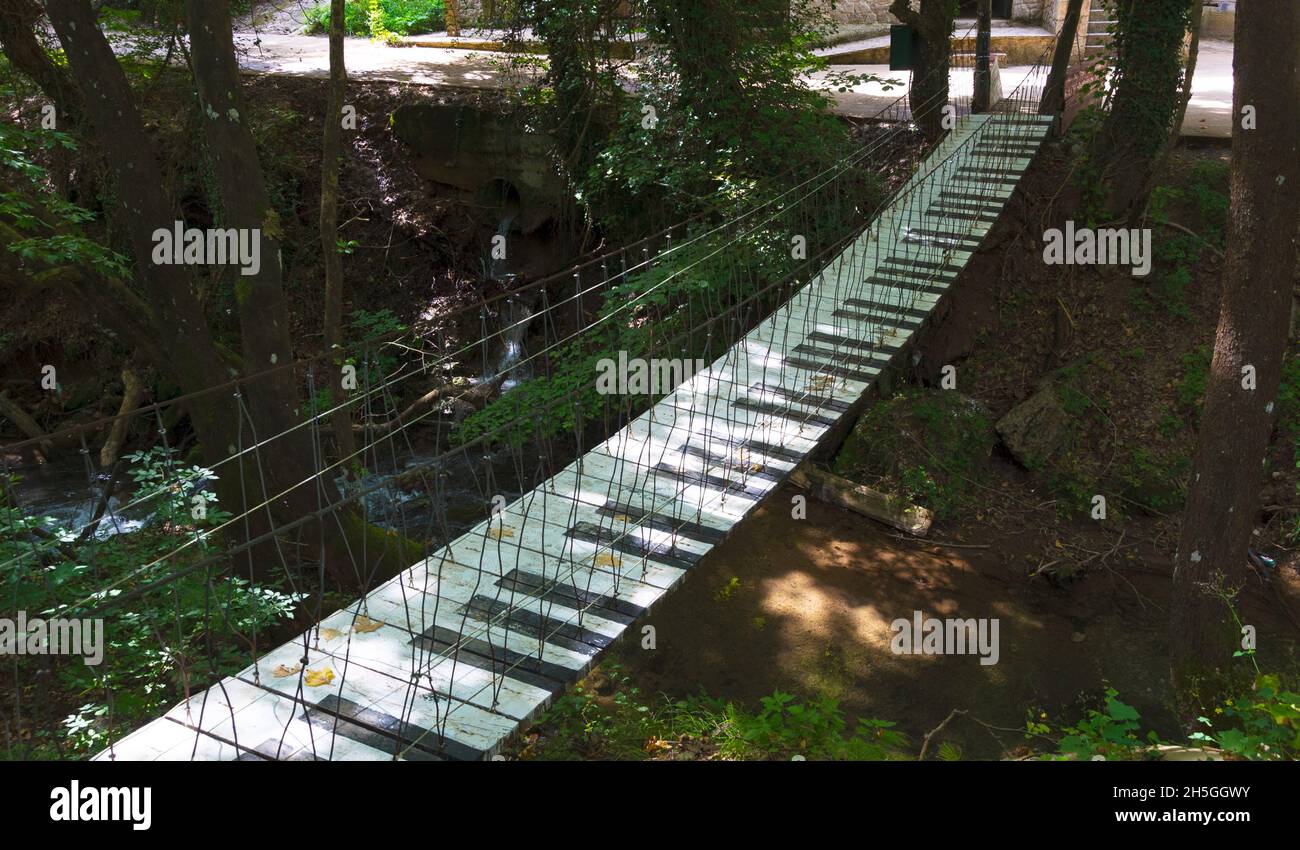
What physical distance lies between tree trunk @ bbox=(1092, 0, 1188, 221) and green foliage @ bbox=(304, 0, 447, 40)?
12.6 m

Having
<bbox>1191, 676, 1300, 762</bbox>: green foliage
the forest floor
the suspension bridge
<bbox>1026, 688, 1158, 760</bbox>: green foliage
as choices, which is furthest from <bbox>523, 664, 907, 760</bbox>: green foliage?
<bbox>1191, 676, 1300, 762</bbox>: green foliage

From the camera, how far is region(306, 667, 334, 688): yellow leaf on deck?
4119 mm

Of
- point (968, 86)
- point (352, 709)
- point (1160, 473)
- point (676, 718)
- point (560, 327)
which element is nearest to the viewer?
point (352, 709)

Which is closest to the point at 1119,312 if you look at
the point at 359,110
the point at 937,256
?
the point at 937,256

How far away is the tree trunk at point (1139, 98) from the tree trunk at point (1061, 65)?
65 cm

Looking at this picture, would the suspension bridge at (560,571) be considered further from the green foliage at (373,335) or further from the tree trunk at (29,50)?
the tree trunk at (29,50)

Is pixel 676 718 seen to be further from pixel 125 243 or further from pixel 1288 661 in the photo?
pixel 125 243

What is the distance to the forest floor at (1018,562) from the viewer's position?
6.91 meters

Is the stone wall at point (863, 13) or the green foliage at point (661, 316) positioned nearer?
the green foliage at point (661, 316)

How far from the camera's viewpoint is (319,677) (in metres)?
4.16

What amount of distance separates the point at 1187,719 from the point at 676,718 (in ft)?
10.1

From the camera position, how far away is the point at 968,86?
44.5 feet

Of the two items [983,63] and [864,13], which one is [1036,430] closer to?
[983,63]

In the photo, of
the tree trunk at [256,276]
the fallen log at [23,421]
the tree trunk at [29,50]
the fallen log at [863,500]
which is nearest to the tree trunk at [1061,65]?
the fallen log at [863,500]
